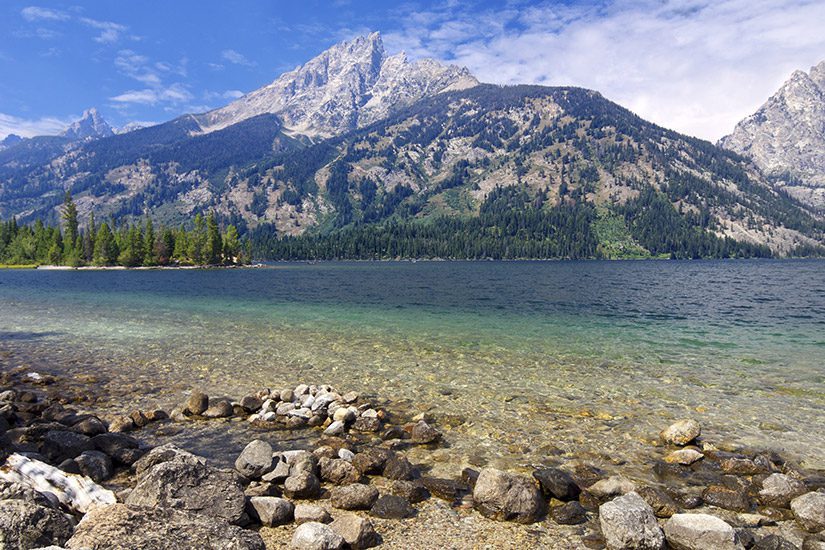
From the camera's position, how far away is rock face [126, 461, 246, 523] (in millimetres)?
9328

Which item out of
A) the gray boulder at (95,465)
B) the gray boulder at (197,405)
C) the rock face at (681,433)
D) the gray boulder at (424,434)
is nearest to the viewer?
the gray boulder at (95,465)

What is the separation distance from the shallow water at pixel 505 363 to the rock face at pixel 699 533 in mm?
4492

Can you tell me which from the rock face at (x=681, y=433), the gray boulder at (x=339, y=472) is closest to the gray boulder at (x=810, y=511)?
→ the rock face at (x=681, y=433)

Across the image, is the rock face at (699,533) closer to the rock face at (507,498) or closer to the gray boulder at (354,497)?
the rock face at (507,498)

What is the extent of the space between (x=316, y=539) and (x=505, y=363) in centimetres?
2044

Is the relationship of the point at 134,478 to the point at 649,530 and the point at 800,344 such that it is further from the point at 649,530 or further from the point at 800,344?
the point at 800,344

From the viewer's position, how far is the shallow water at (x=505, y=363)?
1673cm

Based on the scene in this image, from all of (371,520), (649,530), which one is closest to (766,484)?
(649,530)

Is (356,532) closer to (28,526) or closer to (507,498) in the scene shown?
(507,498)

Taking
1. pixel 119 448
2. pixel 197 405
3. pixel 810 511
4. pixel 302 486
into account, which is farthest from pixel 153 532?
pixel 810 511

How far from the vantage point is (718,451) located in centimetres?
1454

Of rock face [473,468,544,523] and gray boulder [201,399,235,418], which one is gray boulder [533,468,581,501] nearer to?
rock face [473,468,544,523]

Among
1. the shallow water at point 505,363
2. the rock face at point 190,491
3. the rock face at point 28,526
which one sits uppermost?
the rock face at point 28,526

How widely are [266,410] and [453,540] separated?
1091 centimetres
